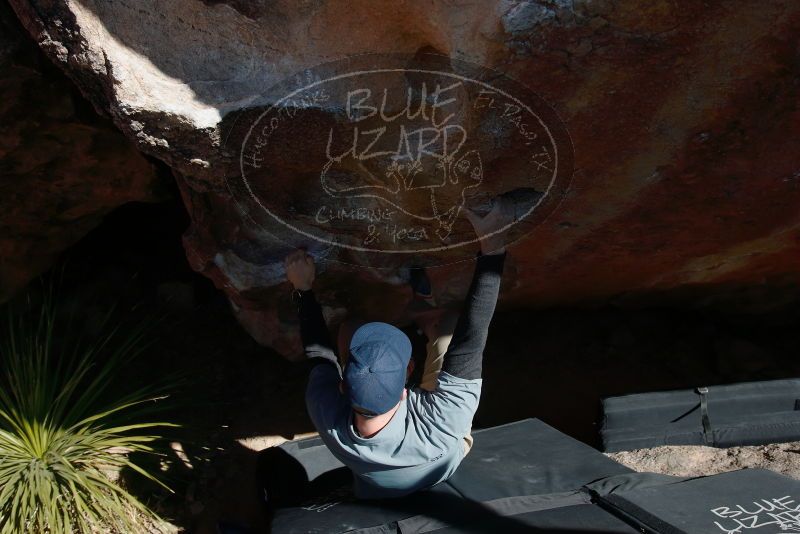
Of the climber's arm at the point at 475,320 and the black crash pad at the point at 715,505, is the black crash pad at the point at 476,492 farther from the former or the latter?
the climber's arm at the point at 475,320

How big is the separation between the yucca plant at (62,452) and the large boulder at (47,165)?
302 mm

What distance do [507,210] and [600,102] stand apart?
41 cm

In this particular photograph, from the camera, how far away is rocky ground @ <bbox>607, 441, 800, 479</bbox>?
8.24ft

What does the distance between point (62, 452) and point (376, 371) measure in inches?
60.8

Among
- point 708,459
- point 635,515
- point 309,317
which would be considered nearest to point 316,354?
point 309,317

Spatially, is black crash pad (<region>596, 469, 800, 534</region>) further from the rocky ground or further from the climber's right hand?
the climber's right hand

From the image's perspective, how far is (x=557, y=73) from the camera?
181 cm

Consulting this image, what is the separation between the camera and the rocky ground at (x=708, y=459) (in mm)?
2512

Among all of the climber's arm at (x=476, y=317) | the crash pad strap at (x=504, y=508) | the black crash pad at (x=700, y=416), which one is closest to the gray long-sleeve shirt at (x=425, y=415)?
the climber's arm at (x=476, y=317)

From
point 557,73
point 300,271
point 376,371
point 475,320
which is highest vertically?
point 557,73

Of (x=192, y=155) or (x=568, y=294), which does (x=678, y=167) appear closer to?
(x=568, y=294)

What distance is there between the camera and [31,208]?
269 cm

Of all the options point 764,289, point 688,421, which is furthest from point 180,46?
point 764,289

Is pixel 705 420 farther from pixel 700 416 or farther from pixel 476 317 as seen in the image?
pixel 476 317
